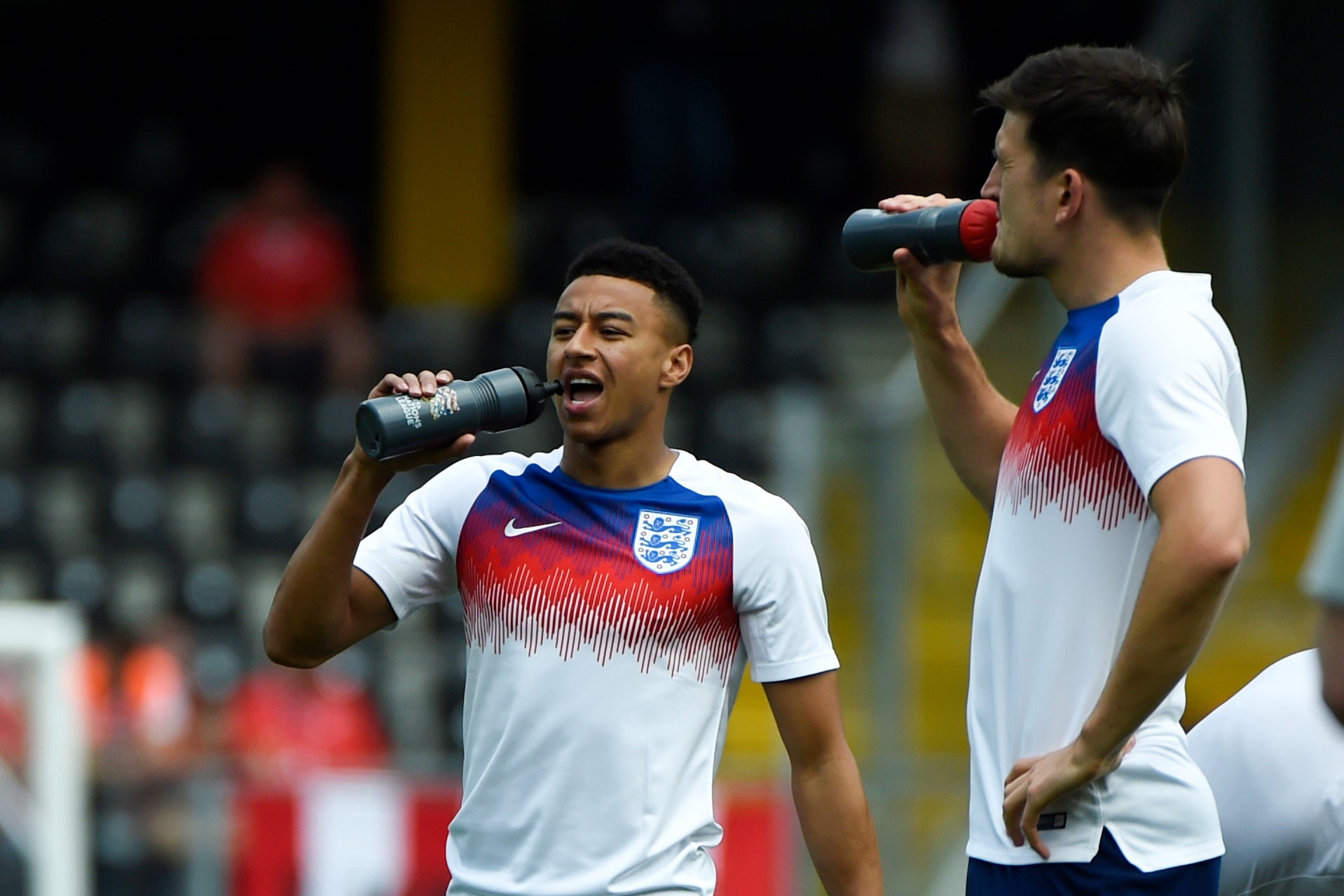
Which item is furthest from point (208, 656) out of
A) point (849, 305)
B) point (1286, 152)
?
point (1286, 152)

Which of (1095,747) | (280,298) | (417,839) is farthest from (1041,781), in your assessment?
(280,298)

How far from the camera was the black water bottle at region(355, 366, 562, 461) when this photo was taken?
2906mm

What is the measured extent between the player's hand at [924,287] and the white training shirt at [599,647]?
387mm

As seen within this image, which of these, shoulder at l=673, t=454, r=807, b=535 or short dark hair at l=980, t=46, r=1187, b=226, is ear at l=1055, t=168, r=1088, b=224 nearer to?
short dark hair at l=980, t=46, r=1187, b=226

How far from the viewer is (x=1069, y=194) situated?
2.70m

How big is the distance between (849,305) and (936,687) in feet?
14.7

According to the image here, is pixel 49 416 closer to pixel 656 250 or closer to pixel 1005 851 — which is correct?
pixel 656 250

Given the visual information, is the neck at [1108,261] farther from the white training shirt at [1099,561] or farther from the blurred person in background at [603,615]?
the blurred person in background at [603,615]

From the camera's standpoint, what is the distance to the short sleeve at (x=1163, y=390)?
2502 mm

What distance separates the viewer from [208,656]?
318 inches

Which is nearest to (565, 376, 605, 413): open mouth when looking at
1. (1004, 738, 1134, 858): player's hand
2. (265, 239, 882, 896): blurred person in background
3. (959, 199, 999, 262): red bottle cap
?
(265, 239, 882, 896): blurred person in background

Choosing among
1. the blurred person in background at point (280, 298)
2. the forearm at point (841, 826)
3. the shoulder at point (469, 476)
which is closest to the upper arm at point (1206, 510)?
the forearm at point (841, 826)

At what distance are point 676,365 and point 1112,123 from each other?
3.03 feet

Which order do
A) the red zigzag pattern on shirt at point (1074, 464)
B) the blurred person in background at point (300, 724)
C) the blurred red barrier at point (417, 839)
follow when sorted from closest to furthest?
1. the red zigzag pattern on shirt at point (1074, 464)
2. the blurred red barrier at point (417, 839)
3. the blurred person in background at point (300, 724)
